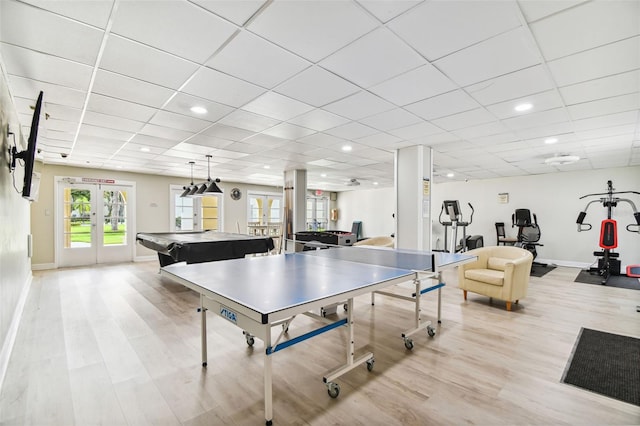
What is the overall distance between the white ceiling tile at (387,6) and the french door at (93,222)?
864 cm

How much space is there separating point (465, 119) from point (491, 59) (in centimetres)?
150

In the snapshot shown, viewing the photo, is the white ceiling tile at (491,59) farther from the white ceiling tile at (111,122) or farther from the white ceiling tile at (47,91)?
the white ceiling tile at (111,122)

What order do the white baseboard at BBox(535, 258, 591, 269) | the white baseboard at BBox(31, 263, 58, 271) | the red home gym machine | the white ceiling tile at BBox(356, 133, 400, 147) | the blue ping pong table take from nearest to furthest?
the blue ping pong table < the white ceiling tile at BBox(356, 133, 400, 147) < the red home gym machine < the white baseboard at BBox(31, 263, 58, 271) < the white baseboard at BBox(535, 258, 591, 269)

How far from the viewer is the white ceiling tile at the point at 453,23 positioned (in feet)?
→ 5.65

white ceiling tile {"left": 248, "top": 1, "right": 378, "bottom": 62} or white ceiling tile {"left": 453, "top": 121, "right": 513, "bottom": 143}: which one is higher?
white ceiling tile {"left": 248, "top": 1, "right": 378, "bottom": 62}

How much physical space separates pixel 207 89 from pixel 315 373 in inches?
112

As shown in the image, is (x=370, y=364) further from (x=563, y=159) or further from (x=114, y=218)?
(x=114, y=218)

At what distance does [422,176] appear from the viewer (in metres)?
5.11

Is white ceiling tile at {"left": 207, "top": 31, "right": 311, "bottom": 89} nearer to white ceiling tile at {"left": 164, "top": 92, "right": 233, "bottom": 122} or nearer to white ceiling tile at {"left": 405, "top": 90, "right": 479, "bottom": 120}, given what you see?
white ceiling tile at {"left": 164, "top": 92, "right": 233, "bottom": 122}

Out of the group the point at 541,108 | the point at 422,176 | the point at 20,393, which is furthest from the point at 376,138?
the point at 20,393

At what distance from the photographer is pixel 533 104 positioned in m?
3.17

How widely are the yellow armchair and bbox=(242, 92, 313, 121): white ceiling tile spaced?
3.41 m

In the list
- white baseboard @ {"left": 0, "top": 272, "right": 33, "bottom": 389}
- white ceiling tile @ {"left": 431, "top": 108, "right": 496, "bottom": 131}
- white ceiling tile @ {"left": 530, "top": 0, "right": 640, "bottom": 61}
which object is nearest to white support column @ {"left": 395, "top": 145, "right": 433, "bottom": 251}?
white ceiling tile @ {"left": 431, "top": 108, "right": 496, "bottom": 131}

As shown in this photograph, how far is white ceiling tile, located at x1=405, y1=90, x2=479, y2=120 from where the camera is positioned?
118 inches
